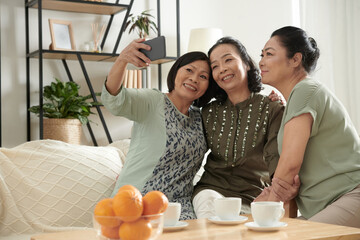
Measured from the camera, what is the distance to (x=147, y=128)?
2.15 m

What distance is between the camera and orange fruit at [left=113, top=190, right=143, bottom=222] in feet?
3.49

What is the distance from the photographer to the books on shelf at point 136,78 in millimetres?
4012

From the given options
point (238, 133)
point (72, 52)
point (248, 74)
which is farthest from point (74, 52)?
point (238, 133)

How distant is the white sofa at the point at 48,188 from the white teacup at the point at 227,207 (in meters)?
0.92

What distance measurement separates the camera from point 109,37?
166 inches

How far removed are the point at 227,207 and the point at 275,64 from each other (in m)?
0.82

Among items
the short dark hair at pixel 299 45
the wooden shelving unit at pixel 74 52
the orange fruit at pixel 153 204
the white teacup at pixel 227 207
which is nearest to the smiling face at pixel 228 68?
the short dark hair at pixel 299 45

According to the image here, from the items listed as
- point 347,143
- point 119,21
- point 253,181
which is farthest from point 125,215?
point 119,21

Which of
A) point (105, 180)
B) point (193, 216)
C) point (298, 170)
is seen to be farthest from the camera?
A: point (105, 180)

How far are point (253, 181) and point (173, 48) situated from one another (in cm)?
247

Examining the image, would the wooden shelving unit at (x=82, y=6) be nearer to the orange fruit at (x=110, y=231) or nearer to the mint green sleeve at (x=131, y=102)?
the mint green sleeve at (x=131, y=102)

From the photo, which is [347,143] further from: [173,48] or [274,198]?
[173,48]

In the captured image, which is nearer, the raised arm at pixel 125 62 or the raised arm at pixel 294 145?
the raised arm at pixel 294 145

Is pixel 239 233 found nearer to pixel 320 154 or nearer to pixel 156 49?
pixel 320 154
